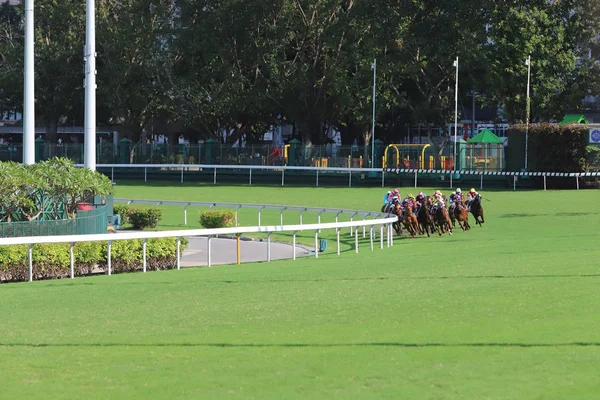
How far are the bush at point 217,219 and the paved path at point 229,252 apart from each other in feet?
7.82

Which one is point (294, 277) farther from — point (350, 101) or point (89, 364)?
point (350, 101)

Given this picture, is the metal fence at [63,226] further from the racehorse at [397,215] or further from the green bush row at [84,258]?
the racehorse at [397,215]

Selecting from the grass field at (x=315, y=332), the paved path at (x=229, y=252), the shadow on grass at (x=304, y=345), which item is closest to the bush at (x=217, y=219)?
the paved path at (x=229, y=252)

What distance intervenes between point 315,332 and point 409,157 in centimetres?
3927

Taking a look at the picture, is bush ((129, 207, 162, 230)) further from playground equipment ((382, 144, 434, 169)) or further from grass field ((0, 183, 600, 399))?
playground equipment ((382, 144, 434, 169))

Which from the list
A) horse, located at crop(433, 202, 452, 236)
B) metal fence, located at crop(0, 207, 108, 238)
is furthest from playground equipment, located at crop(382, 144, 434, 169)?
metal fence, located at crop(0, 207, 108, 238)

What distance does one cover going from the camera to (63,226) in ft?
61.5

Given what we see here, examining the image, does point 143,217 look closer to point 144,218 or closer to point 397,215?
point 144,218

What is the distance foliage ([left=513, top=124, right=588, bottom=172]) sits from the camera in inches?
1726

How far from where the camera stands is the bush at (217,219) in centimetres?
2869

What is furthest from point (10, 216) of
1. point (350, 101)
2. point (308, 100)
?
point (308, 100)

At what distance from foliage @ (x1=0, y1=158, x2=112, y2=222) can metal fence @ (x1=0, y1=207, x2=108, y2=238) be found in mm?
623

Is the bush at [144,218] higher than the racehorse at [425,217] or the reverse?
the reverse

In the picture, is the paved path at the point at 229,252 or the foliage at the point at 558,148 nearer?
the paved path at the point at 229,252
